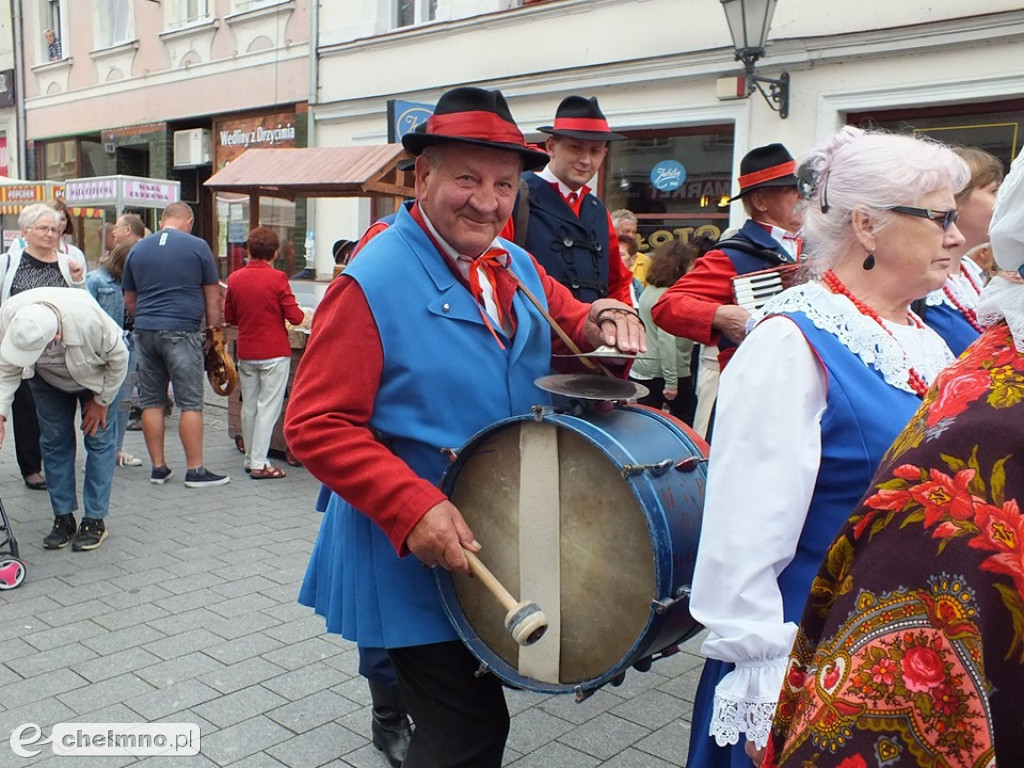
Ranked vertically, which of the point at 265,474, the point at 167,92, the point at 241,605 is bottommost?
the point at 265,474

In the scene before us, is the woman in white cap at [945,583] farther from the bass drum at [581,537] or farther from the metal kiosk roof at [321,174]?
the metal kiosk roof at [321,174]

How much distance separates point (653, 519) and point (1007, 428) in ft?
3.09

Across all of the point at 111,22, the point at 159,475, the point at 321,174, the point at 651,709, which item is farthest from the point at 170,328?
the point at 111,22

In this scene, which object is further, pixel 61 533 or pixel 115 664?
pixel 61 533

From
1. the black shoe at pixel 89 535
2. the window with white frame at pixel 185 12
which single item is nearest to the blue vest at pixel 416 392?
the black shoe at pixel 89 535

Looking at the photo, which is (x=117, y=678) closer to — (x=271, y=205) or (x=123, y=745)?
(x=123, y=745)

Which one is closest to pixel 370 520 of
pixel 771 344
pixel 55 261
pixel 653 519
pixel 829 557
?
pixel 653 519

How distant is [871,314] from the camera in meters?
1.88

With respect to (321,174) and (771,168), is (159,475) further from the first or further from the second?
(771,168)

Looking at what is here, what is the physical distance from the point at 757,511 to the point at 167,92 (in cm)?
1580

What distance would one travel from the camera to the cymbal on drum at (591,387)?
2.07 metres

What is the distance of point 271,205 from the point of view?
46.4ft

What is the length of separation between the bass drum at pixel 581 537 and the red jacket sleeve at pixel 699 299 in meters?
1.58

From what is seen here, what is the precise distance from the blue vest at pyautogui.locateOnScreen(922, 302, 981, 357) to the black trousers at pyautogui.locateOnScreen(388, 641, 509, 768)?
1577mm
